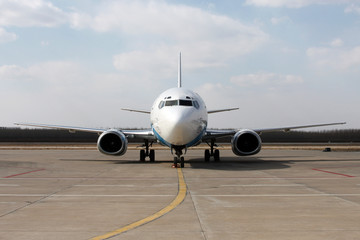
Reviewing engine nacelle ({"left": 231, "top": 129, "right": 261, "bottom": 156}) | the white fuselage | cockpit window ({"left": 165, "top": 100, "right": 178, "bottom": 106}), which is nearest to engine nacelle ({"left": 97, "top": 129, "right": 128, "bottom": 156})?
the white fuselage

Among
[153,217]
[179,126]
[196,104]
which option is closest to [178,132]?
[179,126]

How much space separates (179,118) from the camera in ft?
51.7

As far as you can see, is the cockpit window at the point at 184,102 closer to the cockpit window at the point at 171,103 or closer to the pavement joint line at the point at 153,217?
the cockpit window at the point at 171,103

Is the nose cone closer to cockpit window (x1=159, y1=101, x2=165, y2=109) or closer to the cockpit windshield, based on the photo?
the cockpit windshield

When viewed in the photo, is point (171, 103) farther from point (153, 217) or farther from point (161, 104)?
point (153, 217)

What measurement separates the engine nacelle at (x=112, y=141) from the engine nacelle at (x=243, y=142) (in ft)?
17.9

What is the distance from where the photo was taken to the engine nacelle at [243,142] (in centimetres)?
1903

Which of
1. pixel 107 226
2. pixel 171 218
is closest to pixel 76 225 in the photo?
pixel 107 226

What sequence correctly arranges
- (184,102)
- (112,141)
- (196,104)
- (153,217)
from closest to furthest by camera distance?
(153,217) → (184,102) → (196,104) → (112,141)

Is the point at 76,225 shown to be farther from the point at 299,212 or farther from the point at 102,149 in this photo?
the point at 102,149

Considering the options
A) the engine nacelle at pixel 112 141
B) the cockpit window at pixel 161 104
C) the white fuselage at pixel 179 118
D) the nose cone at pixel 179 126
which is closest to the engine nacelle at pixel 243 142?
the white fuselage at pixel 179 118

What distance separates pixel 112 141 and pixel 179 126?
18.7 ft

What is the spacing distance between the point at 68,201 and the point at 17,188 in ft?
9.41

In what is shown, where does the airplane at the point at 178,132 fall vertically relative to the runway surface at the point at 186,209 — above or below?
above
